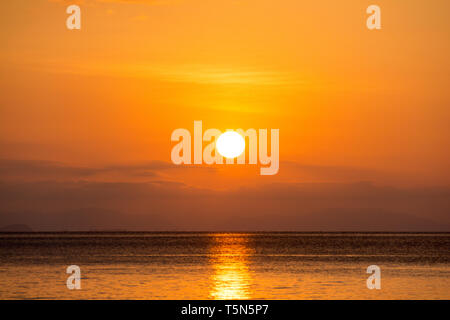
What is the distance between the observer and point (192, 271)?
68375 mm

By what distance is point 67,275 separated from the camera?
2410 inches
